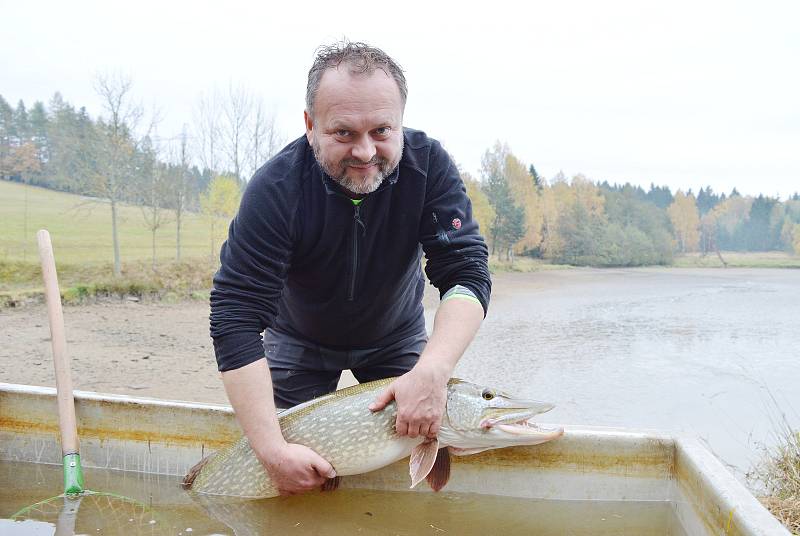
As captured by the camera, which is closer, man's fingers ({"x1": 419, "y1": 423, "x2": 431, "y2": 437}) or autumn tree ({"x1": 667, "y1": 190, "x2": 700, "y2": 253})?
man's fingers ({"x1": 419, "y1": 423, "x2": 431, "y2": 437})

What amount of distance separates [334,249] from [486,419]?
0.98 meters

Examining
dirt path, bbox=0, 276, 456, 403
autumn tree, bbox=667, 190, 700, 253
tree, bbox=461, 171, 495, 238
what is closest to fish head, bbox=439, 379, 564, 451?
dirt path, bbox=0, 276, 456, 403

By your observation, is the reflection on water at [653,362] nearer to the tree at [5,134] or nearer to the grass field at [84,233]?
the grass field at [84,233]

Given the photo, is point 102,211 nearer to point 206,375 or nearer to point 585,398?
point 206,375

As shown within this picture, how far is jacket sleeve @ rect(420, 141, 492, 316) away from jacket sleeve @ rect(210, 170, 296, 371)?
646 millimetres

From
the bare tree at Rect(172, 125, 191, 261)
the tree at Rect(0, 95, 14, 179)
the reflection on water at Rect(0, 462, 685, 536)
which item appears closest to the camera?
the reflection on water at Rect(0, 462, 685, 536)

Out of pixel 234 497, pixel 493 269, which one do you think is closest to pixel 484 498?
pixel 234 497

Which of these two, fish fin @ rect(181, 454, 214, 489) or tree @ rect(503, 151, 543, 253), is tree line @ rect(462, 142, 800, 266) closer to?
tree @ rect(503, 151, 543, 253)

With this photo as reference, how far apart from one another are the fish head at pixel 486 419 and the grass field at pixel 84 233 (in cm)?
2094

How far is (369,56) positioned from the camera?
103 inches

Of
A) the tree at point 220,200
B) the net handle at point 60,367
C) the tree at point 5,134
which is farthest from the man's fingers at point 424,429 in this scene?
the tree at point 5,134

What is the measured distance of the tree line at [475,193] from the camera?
22953 mm

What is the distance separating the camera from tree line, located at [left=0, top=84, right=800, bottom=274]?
2295 cm

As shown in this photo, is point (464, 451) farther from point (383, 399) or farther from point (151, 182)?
point (151, 182)
